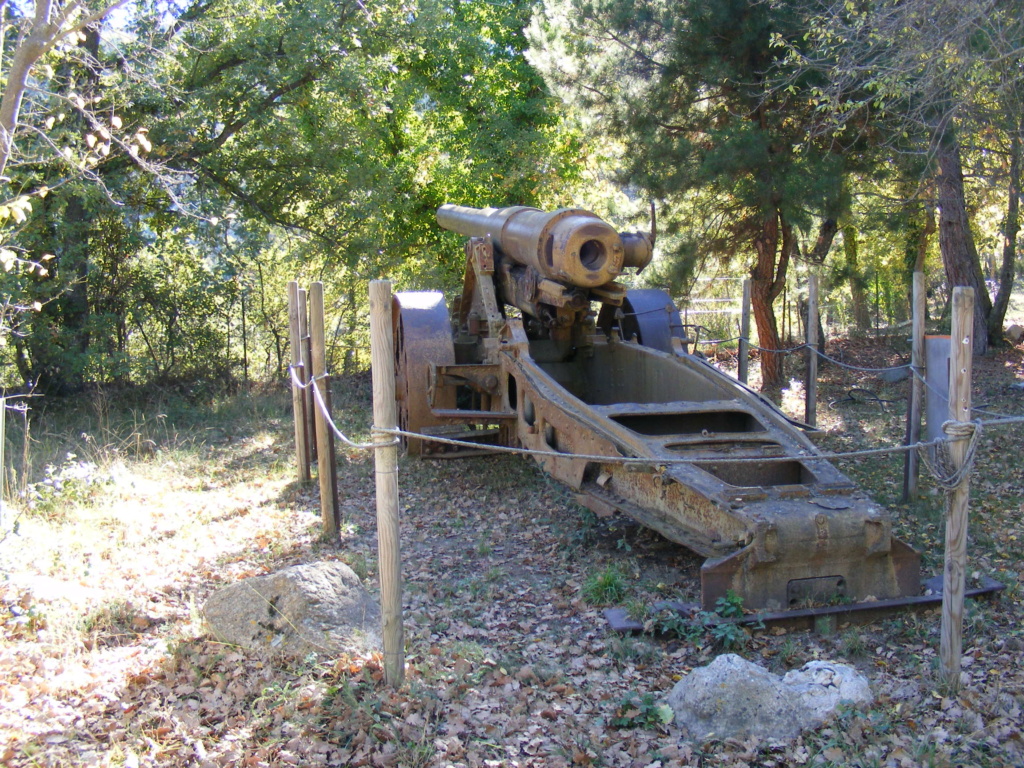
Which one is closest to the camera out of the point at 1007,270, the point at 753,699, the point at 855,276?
the point at 753,699

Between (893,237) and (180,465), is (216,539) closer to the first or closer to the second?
(180,465)

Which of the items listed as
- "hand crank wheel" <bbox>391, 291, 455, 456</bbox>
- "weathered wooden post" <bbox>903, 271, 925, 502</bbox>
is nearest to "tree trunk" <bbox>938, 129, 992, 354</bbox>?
"weathered wooden post" <bbox>903, 271, 925, 502</bbox>

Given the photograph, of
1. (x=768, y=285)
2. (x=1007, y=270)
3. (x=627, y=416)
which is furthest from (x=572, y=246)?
(x=1007, y=270)

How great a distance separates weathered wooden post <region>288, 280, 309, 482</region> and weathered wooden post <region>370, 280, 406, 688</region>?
3.32 meters

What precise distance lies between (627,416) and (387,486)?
2570 millimetres

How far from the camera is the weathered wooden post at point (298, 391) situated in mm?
7473

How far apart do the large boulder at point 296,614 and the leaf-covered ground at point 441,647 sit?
0.38 ft

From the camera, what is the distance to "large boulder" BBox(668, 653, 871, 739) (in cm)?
375

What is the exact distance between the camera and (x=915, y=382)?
22.5ft

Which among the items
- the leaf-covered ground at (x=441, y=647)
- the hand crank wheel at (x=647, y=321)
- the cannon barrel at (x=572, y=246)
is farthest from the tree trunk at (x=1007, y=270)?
the cannon barrel at (x=572, y=246)

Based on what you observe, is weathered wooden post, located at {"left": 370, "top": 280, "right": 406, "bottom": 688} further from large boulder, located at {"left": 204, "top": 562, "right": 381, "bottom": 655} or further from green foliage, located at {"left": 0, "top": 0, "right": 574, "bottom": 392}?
green foliage, located at {"left": 0, "top": 0, "right": 574, "bottom": 392}

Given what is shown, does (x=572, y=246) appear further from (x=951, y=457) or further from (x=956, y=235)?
(x=956, y=235)

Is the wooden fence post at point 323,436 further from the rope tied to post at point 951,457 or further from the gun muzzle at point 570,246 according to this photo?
the rope tied to post at point 951,457

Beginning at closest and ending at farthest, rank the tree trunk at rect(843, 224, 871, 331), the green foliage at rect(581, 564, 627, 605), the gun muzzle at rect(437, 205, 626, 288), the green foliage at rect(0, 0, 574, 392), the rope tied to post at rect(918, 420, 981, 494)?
the rope tied to post at rect(918, 420, 981, 494), the green foliage at rect(581, 564, 627, 605), the gun muzzle at rect(437, 205, 626, 288), the green foliage at rect(0, 0, 574, 392), the tree trunk at rect(843, 224, 871, 331)
